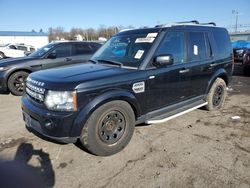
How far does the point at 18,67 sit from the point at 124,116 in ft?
16.8

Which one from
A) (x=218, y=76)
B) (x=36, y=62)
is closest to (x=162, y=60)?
(x=218, y=76)

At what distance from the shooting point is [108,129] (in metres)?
3.53

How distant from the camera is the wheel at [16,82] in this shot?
7263 mm

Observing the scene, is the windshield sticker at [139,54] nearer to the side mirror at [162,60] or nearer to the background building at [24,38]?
the side mirror at [162,60]

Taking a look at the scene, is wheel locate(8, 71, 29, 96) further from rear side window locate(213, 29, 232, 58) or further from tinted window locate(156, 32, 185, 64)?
rear side window locate(213, 29, 232, 58)

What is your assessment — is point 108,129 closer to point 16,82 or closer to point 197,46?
point 197,46

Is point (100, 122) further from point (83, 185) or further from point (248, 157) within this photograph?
point (248, 157)

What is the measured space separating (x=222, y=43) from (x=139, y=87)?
3046 mm

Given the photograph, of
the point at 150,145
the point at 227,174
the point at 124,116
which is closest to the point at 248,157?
the point at 227,174

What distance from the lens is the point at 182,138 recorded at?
4141 millimetres

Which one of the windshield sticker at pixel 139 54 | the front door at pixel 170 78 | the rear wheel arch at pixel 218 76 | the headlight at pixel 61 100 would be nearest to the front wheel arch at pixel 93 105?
the headlight at pixel 61 100

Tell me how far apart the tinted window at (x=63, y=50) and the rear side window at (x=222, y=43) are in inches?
196

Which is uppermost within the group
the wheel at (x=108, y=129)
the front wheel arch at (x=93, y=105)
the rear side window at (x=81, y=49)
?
the rear side window at (x=81, y=49)

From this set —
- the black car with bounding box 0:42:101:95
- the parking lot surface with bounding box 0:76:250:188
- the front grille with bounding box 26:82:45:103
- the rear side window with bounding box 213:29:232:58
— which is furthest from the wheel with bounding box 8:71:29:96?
the rear side window with bounding box 213:29:232:58
